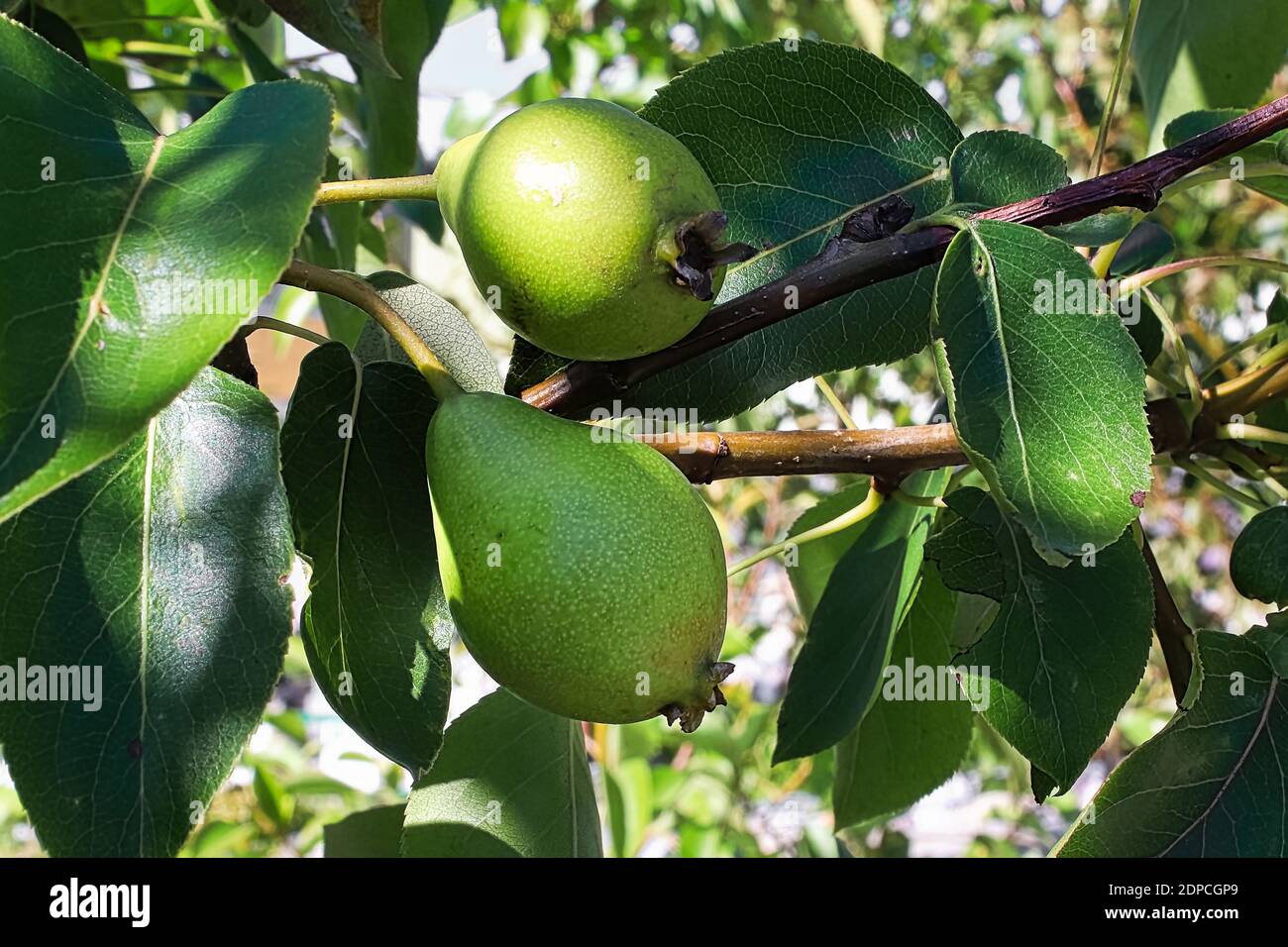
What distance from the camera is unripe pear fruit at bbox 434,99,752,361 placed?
1.86 ft

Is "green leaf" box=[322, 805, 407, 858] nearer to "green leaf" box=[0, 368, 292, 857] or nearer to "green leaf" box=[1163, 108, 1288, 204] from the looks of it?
"green leaf" box=[0, 368, 292, 857]

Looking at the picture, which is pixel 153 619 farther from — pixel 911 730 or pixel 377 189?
pixel 911 730

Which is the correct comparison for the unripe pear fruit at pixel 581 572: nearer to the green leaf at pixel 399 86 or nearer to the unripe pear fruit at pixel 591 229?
the unripe pear fruit at pixel 591 229

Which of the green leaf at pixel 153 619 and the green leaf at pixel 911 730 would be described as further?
the green leaf at pixel 911 730

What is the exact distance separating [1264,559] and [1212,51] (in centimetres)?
48

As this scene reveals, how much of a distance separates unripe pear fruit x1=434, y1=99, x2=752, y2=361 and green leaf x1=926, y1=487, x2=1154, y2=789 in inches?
11.5

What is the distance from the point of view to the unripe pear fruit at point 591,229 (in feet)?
1.86

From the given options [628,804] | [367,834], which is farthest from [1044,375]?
[628,804]

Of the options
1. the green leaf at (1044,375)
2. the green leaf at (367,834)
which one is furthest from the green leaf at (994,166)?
the green leaf at (367,834)

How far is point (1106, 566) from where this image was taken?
79cm

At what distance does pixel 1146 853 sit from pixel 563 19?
7.00 feet

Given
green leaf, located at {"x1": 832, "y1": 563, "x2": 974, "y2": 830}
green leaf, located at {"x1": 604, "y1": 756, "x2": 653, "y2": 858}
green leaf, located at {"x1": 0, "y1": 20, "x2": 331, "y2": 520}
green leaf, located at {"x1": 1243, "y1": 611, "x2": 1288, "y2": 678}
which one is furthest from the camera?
green leaf, located at {"x1": 604, "y1": 756, "x2": 653, "y2": 858}

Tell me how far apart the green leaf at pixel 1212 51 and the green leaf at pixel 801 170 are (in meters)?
0.40

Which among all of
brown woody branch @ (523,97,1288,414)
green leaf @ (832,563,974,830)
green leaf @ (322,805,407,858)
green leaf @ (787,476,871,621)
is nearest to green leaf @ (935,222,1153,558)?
brown woody branch @ (523,97,1288,414)
